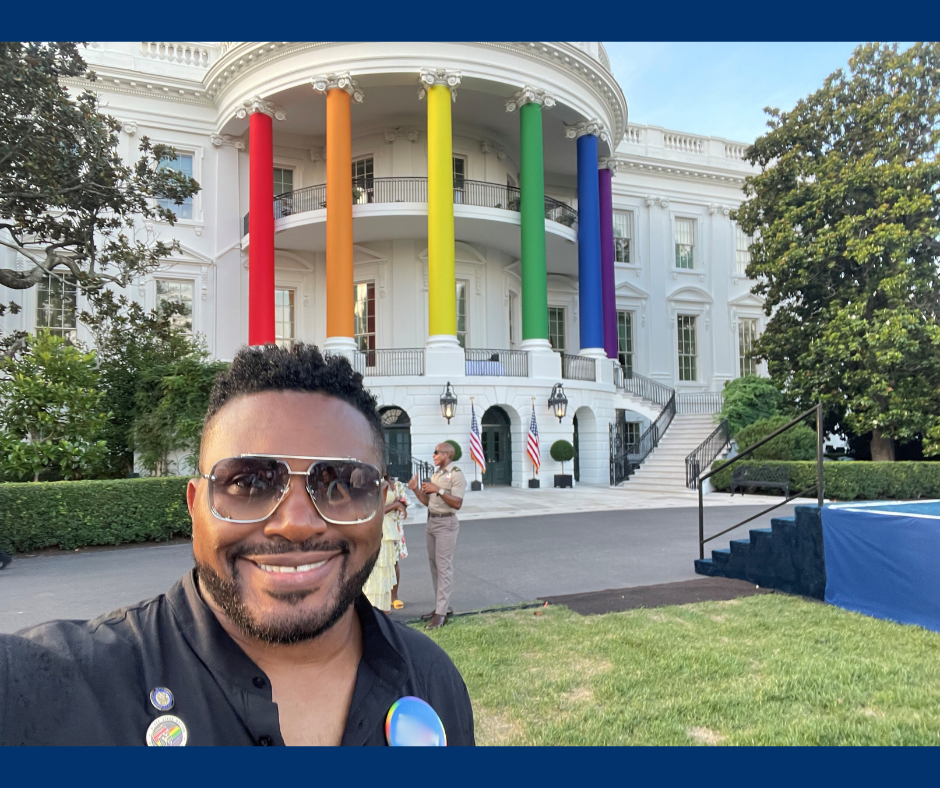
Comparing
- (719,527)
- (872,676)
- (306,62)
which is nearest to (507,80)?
(306,62)

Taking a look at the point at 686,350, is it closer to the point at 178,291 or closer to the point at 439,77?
the point at 439,77

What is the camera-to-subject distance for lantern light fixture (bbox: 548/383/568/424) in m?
21.3

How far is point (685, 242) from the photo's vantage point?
31.1 meters

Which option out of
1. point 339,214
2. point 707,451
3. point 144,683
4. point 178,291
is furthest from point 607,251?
point 144,683

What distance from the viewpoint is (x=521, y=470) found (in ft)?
71.1

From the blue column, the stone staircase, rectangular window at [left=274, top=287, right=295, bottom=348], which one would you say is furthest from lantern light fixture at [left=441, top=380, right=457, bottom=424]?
rectangular window at [left=274, top=287, right=295, bottom=348]

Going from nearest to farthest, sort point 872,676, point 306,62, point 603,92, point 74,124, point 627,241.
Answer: point 872,676 < point 74,124 < point 306,62 < point 603,92 < point 627,241

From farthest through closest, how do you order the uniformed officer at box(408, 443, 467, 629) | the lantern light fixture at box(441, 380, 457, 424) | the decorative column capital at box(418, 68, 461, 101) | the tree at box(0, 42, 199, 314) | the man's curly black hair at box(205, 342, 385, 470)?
the decorative column capital at box(418, 68, 461, 101) < the lantern light fixture at box(441, 380, 457, 424) < the tree at box(0, 42, 199, 314) < the uniformed officer at box(408, 443, 467, 629) < the man's curly black hair at box(205, 342, 385, 470)

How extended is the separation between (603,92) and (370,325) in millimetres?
11411

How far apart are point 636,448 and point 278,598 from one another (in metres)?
25.3

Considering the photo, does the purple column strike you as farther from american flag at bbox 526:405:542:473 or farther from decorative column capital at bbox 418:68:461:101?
decorative column capital at bbox 418:68:461:101

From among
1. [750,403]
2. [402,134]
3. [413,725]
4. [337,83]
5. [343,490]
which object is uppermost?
[337,83]

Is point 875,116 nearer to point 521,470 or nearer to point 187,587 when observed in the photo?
point 521,470

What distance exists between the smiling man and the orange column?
19.2 m
